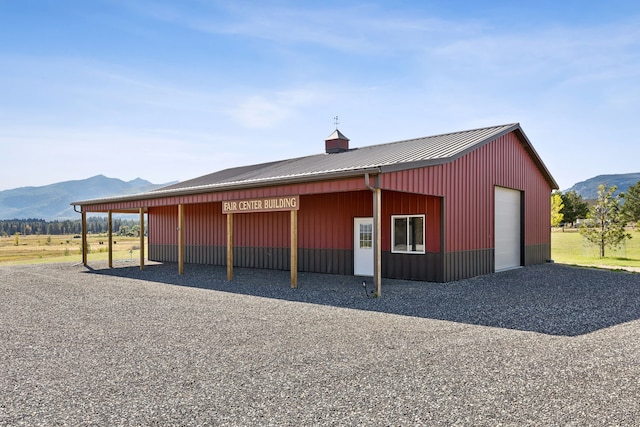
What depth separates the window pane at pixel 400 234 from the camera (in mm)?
13102

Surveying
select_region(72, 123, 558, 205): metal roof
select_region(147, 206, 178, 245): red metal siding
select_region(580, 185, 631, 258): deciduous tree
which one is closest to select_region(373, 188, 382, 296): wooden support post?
select_region(72, 123, 558, 205): metal roof

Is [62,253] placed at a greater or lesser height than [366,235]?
lesser

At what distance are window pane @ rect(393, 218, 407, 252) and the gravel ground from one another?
2464mm

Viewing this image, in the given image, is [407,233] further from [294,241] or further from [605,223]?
[605,223]

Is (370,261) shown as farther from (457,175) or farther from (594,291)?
(594,291)

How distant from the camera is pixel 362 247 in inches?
556

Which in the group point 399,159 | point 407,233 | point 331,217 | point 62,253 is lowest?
point 62,253

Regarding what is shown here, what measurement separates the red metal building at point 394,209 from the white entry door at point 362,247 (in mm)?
33

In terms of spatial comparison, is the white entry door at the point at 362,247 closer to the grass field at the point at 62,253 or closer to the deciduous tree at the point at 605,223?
the grass field at the point at 62,253

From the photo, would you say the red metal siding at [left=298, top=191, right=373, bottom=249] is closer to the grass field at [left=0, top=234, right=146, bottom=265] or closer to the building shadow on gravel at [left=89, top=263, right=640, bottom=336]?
the building shadow on gravel at [left=89, top=263, right=640, bottom=336]

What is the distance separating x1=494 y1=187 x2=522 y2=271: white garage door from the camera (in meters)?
14.9

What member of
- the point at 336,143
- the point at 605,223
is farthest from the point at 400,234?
the point at 605,223

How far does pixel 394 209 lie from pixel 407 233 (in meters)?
0.80

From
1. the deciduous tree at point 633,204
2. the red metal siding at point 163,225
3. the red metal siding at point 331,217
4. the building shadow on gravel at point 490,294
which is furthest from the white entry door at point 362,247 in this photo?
the deciduous tree at point 633,204
